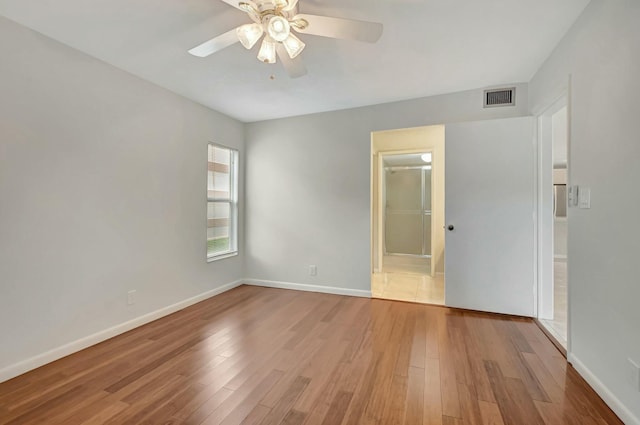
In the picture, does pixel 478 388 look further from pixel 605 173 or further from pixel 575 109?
pixel 575 109

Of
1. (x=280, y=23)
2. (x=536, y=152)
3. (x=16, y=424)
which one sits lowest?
(x=16, y=424)

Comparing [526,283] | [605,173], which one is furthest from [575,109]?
[526,283]

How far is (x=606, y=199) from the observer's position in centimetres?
164

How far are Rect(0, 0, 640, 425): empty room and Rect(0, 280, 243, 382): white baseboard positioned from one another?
12 mm

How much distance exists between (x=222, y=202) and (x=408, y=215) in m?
3.97

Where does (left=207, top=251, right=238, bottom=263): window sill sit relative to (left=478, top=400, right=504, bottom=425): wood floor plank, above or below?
above

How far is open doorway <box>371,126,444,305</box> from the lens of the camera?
4.12 m

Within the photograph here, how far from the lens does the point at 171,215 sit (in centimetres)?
308

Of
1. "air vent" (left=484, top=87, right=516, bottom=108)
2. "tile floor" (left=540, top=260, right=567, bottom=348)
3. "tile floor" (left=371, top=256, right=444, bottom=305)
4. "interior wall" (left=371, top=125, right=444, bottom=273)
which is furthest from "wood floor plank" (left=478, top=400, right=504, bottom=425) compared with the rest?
"interior wall" (left=371, top=125, right=444, bottom=273)

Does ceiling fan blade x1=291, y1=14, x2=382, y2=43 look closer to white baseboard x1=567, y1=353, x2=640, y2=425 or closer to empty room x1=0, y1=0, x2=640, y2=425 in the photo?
empty room x1=0, y1=0, x2=640, y2=425

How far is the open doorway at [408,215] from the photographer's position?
4121mm

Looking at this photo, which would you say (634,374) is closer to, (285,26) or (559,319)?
(559,319)

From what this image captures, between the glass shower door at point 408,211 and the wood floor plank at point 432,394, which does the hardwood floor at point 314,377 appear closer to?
the wood floor plank at point 432,394

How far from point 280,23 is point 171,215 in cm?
238
